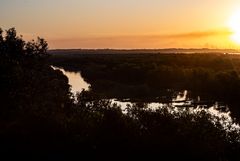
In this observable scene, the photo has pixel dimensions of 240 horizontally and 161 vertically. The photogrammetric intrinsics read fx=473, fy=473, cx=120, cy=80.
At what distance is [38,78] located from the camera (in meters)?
25.6

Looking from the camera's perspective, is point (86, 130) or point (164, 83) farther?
point (164, 83)

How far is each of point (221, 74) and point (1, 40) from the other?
50.1m

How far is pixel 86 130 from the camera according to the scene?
22094 millimetres

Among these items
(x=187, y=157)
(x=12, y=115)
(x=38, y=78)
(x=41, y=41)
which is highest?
(x=41, y=41)

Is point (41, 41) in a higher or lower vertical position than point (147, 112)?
higher

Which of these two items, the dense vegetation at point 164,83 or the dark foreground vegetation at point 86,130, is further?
the dense vegetation at point 164,83

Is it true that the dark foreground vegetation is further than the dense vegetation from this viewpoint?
No

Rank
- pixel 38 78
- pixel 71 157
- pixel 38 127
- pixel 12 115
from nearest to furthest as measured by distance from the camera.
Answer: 1. pixel 71 157
2. pixel 38 127
3. pixel 12 115
4. pixel 38 78

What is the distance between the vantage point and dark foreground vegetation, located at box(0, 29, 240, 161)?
21047 mm

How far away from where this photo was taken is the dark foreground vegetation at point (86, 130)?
2105cm

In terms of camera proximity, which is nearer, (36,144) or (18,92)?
(36,144)

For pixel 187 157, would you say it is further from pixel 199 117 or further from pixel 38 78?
pixel 38 78

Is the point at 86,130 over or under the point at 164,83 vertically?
over

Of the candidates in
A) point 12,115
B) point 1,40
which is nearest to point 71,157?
point 12,115
